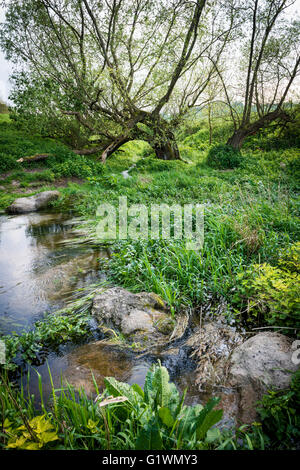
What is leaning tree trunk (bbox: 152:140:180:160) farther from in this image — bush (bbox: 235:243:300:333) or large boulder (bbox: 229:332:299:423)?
large boulder (bbox: 229:332:299:423)

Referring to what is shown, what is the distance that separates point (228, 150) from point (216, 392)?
47.2 feet

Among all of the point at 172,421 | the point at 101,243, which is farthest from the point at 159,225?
the point at 172,421

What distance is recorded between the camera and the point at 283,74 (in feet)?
48.1

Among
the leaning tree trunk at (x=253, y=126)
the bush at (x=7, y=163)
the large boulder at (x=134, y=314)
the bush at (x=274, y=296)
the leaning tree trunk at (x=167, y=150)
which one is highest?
the leaning tree trunk at (x=253, y=126)

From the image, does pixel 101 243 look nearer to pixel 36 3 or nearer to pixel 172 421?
pixel 172 421

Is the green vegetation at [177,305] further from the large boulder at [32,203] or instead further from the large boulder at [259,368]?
the large boulder at [32,203]

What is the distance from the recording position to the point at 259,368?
1930 mm

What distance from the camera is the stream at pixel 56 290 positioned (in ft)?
7.26

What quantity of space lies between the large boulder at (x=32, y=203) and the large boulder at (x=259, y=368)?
26.4 ft

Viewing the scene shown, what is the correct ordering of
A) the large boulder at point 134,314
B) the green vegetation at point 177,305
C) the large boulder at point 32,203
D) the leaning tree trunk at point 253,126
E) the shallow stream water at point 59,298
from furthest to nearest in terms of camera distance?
the leaning tree trunk at point 253,126
the large boulder at point 32,203
the large boulder at point 134,314
the shallow stream water at point 59,298
the green vegetation at point 177,305

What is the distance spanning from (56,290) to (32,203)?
5.86 meters

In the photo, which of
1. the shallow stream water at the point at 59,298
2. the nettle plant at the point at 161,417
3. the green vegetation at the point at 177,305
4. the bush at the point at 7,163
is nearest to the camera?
the nettle plant at the point at 161,417

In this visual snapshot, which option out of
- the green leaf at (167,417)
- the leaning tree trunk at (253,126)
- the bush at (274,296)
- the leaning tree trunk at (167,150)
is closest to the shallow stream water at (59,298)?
the green leaf at (167,417)

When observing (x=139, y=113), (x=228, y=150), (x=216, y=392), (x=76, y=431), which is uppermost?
(x=139, y=113)
